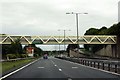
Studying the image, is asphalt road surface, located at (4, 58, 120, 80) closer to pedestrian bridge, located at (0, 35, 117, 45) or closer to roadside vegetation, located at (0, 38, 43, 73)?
roadside vegetation, located at (0, 38, 43, 73)

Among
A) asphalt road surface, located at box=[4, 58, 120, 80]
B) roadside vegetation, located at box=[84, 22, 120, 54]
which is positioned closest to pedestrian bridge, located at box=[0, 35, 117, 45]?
roadside vegetation, located at box=[84, 22, 120, 54]

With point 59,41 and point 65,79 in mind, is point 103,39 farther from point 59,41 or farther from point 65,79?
point 65,79

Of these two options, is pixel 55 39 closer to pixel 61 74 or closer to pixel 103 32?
pixel 103 32

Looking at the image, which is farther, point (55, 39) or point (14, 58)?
point (55, 39)

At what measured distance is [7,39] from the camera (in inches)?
4732

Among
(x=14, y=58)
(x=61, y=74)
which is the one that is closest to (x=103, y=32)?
(x=14, y=58)

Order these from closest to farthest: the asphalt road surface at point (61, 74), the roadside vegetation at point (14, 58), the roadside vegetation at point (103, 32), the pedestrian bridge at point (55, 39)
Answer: the asphalt road surface at point (61, 74), the roadside vegetation at point (14, 58), the pedestrian bridge at point (55, 39), the roadside vegetation at point (103, 32)

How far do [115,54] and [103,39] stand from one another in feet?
49.0

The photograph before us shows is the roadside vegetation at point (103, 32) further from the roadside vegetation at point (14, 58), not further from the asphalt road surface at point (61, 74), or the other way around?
the asphalt road surface at point (61, 74)

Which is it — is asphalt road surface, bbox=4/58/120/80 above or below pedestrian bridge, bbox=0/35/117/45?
below

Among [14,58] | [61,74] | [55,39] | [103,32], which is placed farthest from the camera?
[103,32]

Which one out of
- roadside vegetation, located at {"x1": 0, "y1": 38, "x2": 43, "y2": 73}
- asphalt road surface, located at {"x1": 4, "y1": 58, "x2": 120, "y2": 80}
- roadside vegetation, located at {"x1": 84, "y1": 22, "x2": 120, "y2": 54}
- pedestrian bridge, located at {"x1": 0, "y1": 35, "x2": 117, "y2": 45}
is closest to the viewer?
asphalt road surface, located at {"x1": 4, "y1": 58, "x2": 120, "y2": 80}

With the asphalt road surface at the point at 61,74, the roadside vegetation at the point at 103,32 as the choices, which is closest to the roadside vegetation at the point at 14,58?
the asphalt road surface at the point at 61,74

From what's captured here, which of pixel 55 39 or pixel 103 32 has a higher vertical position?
pixel 103 32
